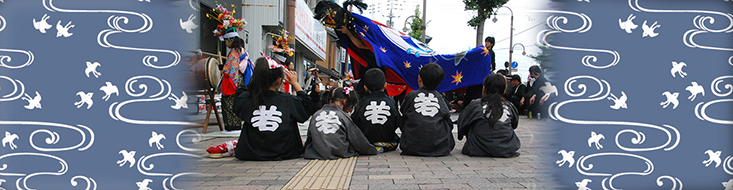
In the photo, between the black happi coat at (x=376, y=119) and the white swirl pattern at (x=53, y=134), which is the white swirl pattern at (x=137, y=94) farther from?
the black happi coat at (x=376, y=119)

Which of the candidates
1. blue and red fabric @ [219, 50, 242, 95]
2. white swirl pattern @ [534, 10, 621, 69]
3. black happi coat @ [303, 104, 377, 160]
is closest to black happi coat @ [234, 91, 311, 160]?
black happi coat @ [303, 104, 377, 160]

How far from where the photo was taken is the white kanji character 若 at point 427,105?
15.5 feet

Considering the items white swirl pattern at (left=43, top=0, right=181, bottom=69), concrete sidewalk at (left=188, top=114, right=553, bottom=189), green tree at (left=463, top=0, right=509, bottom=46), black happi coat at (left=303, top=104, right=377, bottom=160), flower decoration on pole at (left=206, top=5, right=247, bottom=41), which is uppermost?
green tree at (left=463, top=0, right=509, bottom=46)

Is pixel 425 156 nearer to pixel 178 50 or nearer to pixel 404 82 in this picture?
pixel 404 82

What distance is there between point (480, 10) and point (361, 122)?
387 inches

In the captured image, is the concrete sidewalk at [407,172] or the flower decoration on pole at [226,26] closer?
the concrete sidewalk at [407,172]

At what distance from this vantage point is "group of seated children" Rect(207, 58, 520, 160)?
14.2ft

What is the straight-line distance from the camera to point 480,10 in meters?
13.7

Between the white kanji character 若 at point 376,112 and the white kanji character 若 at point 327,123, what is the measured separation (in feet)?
1.76

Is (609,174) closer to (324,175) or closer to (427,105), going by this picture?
(324,175)

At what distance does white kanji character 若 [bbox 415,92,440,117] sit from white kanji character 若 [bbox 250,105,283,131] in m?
1.51

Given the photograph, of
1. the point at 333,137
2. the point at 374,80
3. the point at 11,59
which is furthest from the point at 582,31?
the point at 374,80

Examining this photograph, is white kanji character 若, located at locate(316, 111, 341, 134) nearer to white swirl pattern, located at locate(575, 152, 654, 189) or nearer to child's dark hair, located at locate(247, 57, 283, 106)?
child's dark hair, located at locate(247, 57, 283, 106)

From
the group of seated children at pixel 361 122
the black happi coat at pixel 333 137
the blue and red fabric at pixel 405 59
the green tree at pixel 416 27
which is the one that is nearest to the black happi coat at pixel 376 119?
the group of seated children at pixel 361 122
